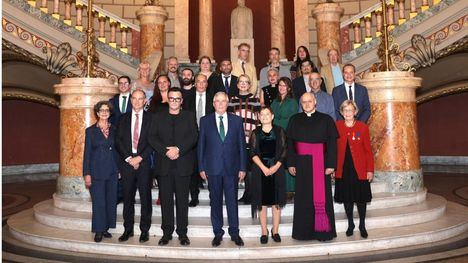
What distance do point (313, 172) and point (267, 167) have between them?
1.48 feet

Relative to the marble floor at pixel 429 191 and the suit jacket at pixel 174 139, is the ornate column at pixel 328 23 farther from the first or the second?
the suit jacket at pixel 174 139

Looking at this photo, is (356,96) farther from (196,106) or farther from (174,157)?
(174,157)

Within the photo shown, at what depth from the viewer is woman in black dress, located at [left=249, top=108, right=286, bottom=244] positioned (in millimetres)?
4156

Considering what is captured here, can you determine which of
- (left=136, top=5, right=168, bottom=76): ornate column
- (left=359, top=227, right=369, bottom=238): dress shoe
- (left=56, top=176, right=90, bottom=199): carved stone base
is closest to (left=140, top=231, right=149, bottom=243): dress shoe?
(left=56, top=176, right=90, bottom=199): carved stone base

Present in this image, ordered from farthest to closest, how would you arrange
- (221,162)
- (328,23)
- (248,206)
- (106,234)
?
(328,23) → (248,206) → (106,234) → (221,162)

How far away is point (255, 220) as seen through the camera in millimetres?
4676

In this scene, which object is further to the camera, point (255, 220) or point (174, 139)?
point (255, 220)

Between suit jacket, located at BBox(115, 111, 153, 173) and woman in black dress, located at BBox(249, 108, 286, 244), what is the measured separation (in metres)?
1.01

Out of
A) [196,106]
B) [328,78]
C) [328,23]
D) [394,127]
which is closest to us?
[196,106]

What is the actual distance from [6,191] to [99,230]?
5.29 meters

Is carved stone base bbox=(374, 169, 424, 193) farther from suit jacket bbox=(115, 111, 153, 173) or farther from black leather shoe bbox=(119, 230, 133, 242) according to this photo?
black leather shoe bbox=(119, 230, 133, 242)

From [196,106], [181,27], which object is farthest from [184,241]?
[181,27]

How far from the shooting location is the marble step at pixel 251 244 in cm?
402

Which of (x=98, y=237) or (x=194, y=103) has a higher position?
(x=194, y=103)
